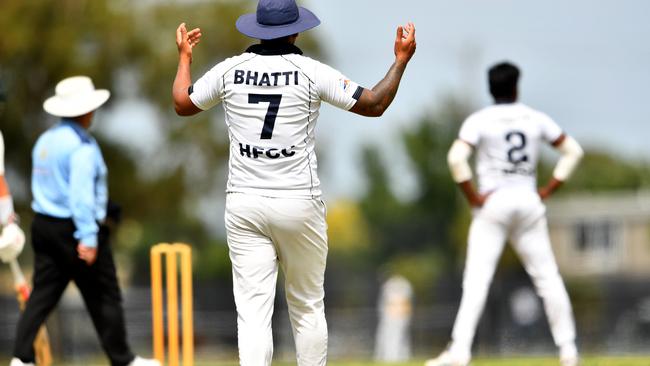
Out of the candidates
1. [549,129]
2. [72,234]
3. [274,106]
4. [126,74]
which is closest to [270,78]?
[274,106]

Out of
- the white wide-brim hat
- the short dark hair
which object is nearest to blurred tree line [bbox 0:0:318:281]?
the white wide-brim hat

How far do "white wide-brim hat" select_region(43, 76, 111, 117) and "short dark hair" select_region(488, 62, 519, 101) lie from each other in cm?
284

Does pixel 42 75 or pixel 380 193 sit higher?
pixel 42 75

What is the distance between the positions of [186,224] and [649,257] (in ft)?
82.0

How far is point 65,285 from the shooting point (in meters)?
9.51

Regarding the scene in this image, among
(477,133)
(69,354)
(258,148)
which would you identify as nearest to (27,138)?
(69,354)

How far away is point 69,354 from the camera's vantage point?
29.8 m

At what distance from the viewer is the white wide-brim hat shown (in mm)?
9500

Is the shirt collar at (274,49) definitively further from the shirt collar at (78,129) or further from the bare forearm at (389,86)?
the shirt collar at (78,129)

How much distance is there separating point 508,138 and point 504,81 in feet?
1.44

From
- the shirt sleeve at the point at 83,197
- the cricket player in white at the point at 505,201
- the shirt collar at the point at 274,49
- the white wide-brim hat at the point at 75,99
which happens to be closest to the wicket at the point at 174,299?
the shirt sleeve at the point at 83,197

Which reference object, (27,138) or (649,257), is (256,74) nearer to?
(27,138)

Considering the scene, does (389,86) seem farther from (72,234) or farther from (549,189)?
(549,189)

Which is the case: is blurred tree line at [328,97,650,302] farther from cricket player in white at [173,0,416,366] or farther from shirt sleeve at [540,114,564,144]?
cricket player in white at [173,0,416,366]
